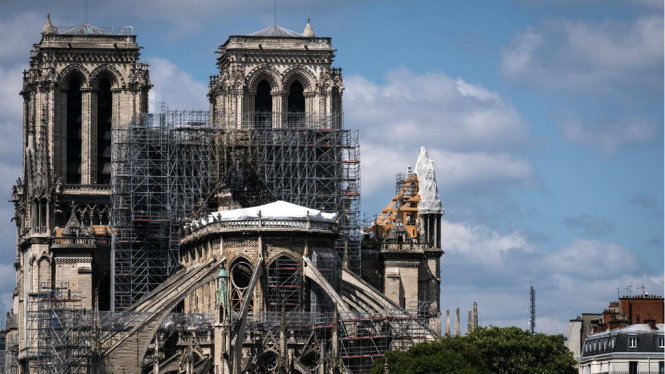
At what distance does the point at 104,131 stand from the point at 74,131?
2100 millimetres

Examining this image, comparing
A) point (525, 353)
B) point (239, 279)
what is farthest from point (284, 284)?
point (525, 353)

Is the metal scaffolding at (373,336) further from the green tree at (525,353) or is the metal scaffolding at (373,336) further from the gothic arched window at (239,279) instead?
the gothic arched window at (239,279)

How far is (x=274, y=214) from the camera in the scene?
153 m

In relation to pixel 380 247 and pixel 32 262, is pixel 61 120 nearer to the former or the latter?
pixel 32 262

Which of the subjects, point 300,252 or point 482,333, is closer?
point 482,333

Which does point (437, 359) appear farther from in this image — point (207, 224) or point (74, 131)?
point (74, 131)

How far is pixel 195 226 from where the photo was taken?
15725 cm

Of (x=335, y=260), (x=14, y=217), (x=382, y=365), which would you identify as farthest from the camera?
(x=14, y=217)

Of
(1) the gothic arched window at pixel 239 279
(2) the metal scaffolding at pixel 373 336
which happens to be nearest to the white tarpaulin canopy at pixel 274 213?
(1) the gothic arched window at pixel 239 279

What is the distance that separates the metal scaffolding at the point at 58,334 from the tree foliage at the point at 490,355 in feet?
61.6

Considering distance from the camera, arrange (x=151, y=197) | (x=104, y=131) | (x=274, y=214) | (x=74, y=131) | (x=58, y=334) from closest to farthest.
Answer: (x=58, y=334), (x=274, y=214), (x=151, y=197), (x=74, y=131), (x=104, y=131)

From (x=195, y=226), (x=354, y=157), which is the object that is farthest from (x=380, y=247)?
(x=195, y=226)

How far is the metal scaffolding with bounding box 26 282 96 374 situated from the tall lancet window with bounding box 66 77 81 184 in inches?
598

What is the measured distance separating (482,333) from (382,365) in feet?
28.4
